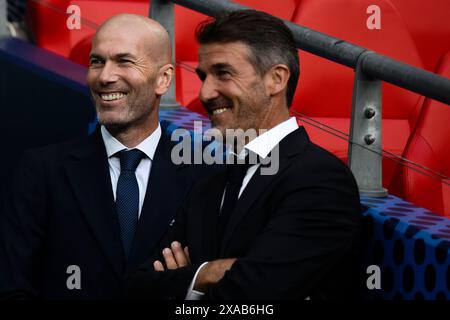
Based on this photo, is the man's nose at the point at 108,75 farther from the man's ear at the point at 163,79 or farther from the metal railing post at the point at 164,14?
the metal railing post at the point at 164,14

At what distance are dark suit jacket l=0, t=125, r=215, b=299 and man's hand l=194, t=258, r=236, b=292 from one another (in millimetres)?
484

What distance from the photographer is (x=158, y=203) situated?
2.66m

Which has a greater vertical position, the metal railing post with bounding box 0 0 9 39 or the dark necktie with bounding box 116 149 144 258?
the metal railing post with bounding box 0 0 9 39

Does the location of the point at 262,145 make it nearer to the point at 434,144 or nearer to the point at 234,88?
the point at 234,88

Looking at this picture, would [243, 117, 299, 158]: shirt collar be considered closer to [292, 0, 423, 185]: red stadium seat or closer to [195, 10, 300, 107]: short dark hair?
[195, 10, 300, 107]: short dark hair

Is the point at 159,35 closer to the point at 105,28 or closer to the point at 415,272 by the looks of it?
the point at 105,28

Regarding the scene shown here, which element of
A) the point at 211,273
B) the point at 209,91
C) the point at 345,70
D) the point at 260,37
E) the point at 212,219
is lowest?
the point at 211,273

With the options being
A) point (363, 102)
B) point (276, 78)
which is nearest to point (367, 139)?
point (363, 102)

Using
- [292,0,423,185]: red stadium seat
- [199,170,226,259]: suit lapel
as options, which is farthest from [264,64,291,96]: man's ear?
[292,0,423,185]: red stadium seat

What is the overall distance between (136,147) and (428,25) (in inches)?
95.1

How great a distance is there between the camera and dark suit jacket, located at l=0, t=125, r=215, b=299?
2.62 metres

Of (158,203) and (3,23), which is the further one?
(3,23)

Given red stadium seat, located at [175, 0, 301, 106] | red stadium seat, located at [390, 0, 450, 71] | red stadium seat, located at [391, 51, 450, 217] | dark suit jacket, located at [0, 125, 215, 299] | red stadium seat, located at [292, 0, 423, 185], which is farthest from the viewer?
red stadium seat, located at [390, 0, 450, 71]

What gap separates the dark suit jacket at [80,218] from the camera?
8.61 ft
